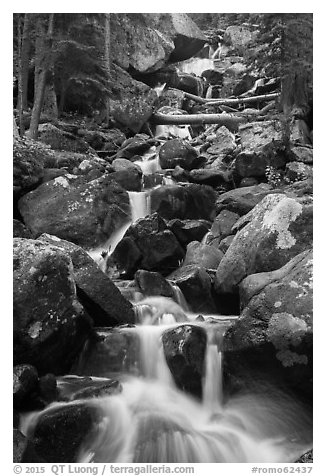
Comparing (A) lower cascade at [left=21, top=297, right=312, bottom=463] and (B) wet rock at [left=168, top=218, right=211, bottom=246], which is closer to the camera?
(A) lower cascade at [left=21, top=297, right=312, bottom=463]

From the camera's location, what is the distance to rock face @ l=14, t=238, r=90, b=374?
4207mm

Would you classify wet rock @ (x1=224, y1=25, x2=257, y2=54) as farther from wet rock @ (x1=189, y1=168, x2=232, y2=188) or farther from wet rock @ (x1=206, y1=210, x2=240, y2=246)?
wet rock @ (x1=206, y1=210, x2=240, y2=246)

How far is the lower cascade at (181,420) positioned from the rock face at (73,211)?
11.2ft

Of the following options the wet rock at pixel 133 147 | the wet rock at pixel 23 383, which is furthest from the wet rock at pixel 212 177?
the wet rock at pixel 23 383

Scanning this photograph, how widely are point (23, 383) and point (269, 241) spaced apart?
3.56 meters

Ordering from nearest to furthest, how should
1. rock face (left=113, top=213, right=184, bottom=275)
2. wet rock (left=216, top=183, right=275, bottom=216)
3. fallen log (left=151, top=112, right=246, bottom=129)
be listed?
rock face (left=113, top=213, right=184, bottom=275) < wet rock (left=216, top=183, right=275, bottom=216) < fallen log (left=151, top=112, right=246, bottom=129)

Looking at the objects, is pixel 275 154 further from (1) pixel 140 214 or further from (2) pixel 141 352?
(2) pixel 141 352

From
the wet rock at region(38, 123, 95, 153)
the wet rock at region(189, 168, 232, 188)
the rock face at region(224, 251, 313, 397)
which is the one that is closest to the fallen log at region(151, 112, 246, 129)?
the wet rock at region(38, 123, 95, 153)

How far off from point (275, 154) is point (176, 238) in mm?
3952

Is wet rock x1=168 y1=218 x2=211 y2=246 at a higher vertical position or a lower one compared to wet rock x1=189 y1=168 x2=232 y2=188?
lower

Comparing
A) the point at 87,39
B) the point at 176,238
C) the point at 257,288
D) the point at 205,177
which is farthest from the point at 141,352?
the point at 87,39

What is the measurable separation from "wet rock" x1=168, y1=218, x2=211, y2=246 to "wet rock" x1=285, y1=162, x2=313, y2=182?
265 cm

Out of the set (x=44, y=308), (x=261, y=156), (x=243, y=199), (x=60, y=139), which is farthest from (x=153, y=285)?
(x=60, y=139)

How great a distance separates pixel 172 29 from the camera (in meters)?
19.2
